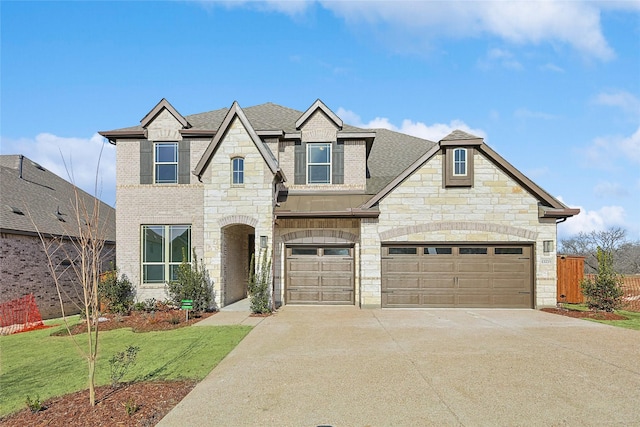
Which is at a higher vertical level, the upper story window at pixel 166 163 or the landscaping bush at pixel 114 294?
the upper story window at pixel 166 163

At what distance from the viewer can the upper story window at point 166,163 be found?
16.8 m

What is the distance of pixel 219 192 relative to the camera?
15.1m

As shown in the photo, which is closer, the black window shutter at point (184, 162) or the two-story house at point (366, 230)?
the two-story house at point (366, 230)

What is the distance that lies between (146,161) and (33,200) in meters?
7.56

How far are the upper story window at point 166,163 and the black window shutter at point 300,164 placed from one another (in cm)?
490

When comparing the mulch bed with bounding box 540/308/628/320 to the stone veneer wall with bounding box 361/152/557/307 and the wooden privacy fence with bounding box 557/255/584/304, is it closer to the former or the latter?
the stone veneer wall with bounding box 361/152/557/307

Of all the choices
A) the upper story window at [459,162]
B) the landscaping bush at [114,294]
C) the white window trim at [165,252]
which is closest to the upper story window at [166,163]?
the white window trim at [165,252]

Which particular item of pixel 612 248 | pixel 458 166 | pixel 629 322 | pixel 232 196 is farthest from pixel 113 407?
pixel 612 248

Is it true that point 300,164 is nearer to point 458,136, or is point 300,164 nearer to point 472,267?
point 458,136

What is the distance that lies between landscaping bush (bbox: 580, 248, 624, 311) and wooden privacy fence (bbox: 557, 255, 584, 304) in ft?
9.72

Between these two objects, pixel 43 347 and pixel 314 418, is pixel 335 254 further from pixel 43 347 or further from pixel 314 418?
pixel 314 418

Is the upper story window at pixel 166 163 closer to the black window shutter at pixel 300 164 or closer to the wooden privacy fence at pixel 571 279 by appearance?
the black window shutter at pixel 300 164

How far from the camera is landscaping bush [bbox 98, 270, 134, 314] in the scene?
1468 centimetres

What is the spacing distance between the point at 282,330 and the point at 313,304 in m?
4.75
